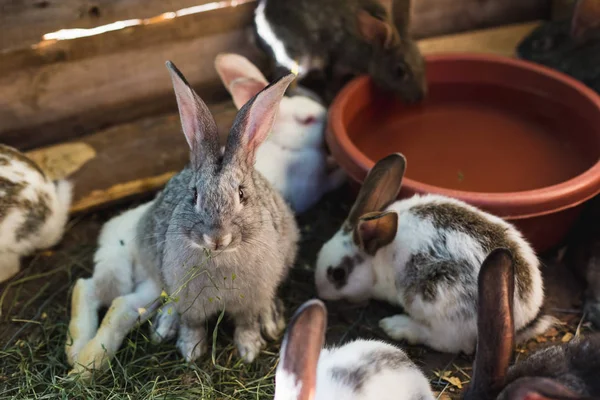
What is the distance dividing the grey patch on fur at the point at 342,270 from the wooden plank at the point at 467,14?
1943 millimetres

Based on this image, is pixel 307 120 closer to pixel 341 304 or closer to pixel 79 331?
pixel 341 304

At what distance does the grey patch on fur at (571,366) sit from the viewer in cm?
171

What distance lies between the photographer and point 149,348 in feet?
7.97

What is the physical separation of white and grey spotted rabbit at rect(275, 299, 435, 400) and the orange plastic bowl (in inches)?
32.4

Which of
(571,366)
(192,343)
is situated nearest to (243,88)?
(192,343)

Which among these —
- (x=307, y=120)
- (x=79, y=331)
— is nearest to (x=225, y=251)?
(x=79, y=331)

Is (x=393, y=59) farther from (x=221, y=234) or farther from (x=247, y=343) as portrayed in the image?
(x=221, y=234)

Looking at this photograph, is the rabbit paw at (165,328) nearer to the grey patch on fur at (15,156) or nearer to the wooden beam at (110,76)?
the grey patch on fur at (15,156)

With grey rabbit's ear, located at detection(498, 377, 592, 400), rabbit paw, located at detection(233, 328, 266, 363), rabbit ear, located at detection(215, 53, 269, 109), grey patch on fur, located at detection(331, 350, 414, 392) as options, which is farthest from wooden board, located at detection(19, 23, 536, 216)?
grey rabbit's ear, located at detection(498, 377, 592, 400)

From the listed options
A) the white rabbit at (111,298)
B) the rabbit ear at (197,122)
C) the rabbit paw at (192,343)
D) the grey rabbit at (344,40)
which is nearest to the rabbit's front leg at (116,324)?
the white rabbit at (111,298)

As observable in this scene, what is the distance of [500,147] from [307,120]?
958 millimetres

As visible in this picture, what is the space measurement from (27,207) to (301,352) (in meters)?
1.57

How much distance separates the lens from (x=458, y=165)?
119 inches

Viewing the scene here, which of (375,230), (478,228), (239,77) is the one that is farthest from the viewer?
(239,77)
